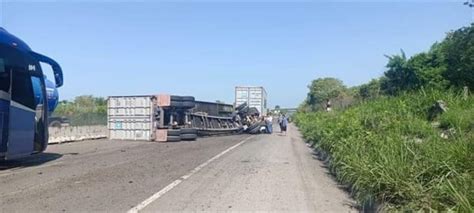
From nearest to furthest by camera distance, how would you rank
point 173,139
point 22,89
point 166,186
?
point 166,186
point 22,89
point 173,139

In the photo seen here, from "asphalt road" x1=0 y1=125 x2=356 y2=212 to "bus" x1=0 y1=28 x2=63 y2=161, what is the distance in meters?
0.70

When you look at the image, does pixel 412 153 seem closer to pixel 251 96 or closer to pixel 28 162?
pixel 28 162

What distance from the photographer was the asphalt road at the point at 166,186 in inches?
334

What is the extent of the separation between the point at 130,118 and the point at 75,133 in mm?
3061

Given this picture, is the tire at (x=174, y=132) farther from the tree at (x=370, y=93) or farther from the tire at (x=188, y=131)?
the tree at (x=370, y=93)

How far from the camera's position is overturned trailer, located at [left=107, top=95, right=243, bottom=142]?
27.8m

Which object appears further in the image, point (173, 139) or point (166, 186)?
point (173, 139)

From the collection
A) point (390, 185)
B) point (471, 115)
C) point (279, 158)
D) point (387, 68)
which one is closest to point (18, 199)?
point (390, 185)

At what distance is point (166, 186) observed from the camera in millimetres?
10641

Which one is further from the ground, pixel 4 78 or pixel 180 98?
pixel 180 98

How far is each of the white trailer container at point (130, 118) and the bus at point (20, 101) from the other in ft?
42.1

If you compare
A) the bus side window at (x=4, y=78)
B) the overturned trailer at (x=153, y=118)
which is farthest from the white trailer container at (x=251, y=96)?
the bus side window at (x=4, y=78)

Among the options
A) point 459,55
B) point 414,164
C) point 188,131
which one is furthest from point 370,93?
point 414,164

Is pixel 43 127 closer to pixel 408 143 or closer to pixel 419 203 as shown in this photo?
pixel 408 143
